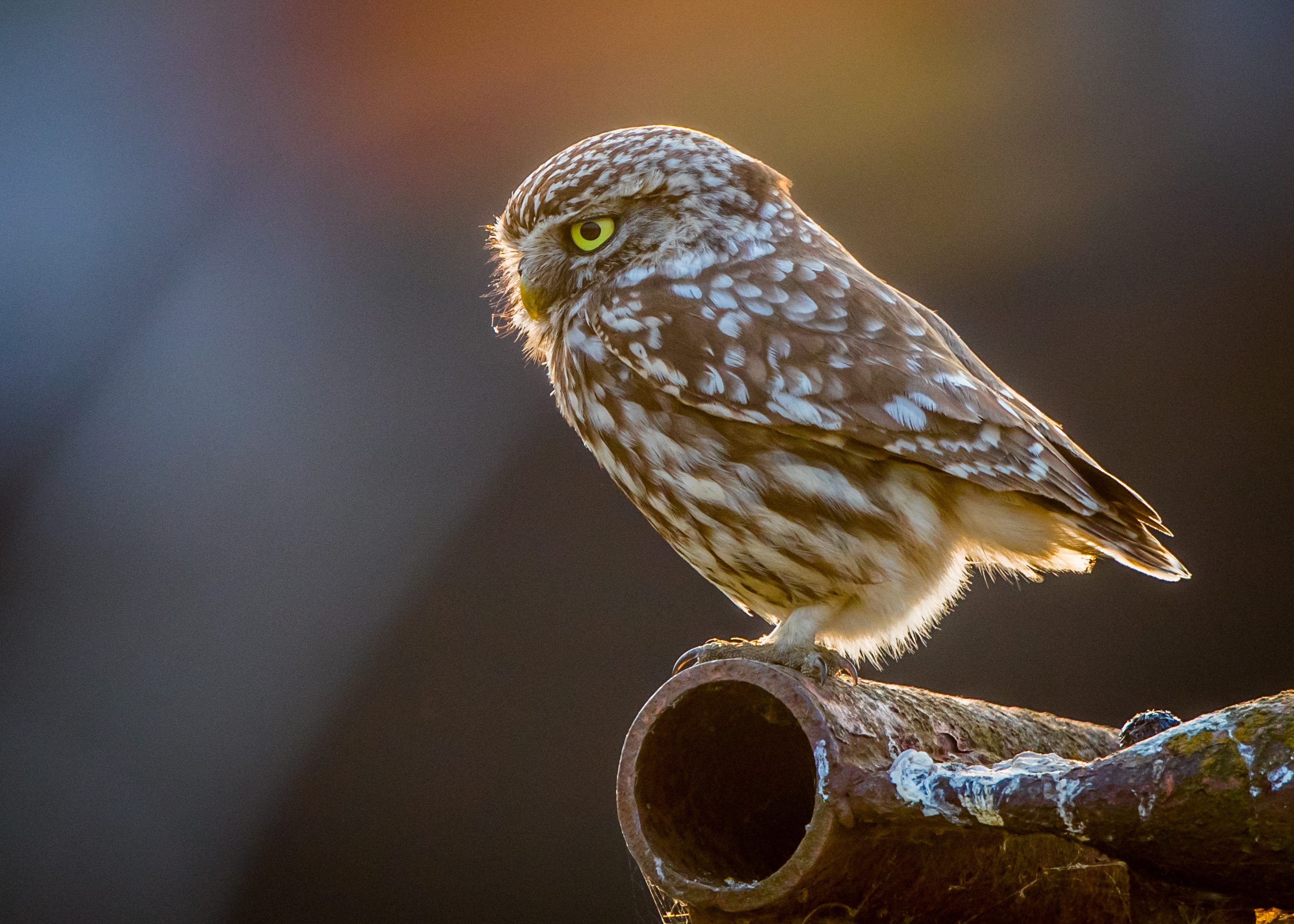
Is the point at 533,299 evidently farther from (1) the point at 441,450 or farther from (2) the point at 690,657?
(1) the point at 441,450

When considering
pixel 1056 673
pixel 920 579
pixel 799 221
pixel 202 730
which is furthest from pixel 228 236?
pixel 1056 673

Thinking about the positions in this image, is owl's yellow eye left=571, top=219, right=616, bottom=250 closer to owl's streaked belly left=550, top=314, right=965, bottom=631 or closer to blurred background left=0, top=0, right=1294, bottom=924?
owl's streaked belly left=550, top=314, right=965, bottom=631

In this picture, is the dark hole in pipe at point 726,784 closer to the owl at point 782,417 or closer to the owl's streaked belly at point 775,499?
the owl at point 782,417

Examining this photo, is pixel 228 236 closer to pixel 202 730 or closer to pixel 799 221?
pixel 202 730

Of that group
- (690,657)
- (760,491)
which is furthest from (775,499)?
(690,657)

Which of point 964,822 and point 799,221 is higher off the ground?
point 799,221

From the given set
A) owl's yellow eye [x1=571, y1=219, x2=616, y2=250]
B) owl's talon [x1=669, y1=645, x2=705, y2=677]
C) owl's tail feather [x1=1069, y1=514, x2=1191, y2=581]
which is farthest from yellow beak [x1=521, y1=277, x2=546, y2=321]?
owl's tail feather [x1=1069, y1=514, x2=1191, y2=581]

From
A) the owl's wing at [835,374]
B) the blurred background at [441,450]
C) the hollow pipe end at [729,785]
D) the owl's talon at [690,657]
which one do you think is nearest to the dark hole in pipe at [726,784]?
the hollow pipe end at [729,785]
